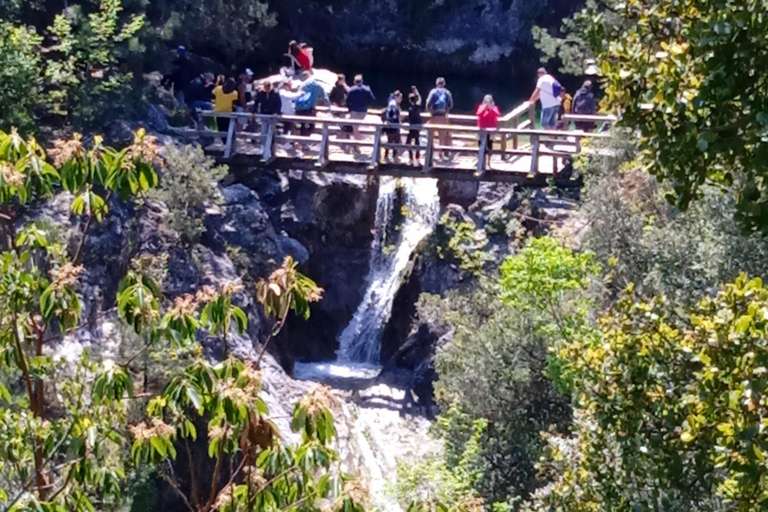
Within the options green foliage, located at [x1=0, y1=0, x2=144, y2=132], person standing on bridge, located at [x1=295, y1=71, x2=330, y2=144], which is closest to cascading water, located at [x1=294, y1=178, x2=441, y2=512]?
person standing on bridge, located at [x1=295, y1=71, x2=330, y2=144]

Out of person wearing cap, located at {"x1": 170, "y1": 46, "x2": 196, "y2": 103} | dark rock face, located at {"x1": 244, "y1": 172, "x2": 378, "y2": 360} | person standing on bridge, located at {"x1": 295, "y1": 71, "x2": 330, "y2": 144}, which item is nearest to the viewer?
person standing on bridge, located at {"x1": 295, "y1": 71, "x2": 330, "y2": 144}

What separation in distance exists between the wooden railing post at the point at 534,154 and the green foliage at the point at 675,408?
11.1 meters

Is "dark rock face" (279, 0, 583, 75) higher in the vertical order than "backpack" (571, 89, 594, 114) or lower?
higher

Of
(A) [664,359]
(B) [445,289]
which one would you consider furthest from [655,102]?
(B) [445,289]

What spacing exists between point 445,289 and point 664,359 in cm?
1381

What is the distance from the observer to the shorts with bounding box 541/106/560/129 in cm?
1950

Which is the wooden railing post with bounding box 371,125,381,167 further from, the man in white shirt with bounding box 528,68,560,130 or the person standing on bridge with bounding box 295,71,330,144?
the man in white shirt with bounding box 528,68,560,130

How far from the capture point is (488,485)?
1378 cm

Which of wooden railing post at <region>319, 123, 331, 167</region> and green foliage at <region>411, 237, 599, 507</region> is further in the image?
wooden railing post at <region>319, 123, 331, 167</region>

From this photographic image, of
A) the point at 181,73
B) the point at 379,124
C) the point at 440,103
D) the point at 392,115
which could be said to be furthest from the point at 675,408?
the point at 181,73

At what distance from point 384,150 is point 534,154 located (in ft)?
9.58

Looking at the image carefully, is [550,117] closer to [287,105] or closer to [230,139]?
[287,105]

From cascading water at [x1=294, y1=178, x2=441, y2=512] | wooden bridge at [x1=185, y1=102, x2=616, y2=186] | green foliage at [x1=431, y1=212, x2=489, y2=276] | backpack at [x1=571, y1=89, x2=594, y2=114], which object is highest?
backpack at [x1=571, y1=89, x2=594, y2=114]

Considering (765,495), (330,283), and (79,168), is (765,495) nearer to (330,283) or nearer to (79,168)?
(79,168)
